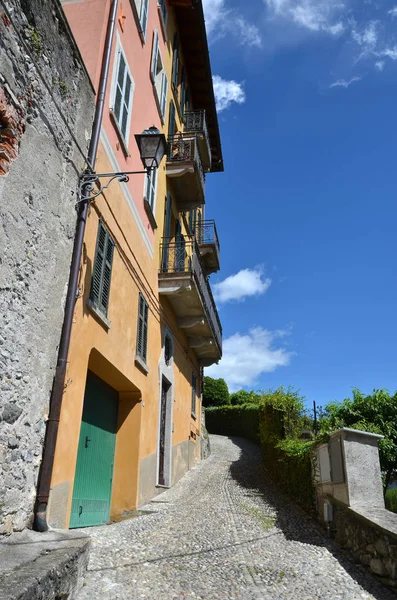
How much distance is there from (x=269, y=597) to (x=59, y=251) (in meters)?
4.28

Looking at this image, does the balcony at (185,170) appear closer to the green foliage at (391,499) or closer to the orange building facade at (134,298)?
the orange building facade at (134,298)

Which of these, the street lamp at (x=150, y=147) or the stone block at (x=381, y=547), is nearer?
the stone block at (x=381, y=547)

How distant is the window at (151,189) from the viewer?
10180mm

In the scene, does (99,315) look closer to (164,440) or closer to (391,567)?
(391,567)

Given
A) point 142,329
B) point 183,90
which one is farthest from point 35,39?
point 183,90

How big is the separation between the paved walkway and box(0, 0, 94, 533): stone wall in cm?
127

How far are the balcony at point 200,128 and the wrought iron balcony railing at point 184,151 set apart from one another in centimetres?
132

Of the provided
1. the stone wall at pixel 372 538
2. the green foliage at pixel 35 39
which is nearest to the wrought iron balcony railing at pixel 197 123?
the green foliage at pixel 35 39

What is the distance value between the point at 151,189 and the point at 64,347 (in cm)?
610

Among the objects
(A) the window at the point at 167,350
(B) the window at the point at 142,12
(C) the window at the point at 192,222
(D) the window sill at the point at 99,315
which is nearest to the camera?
(D) the window sill at the point at 99,315

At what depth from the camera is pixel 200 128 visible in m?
15.1

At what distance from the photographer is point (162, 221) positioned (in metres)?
11.7

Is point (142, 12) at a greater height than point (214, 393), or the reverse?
point (142, 12)

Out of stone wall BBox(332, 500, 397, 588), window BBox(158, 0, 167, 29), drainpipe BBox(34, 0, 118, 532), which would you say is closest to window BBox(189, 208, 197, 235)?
window BBox(158, 0, 167, 29)
